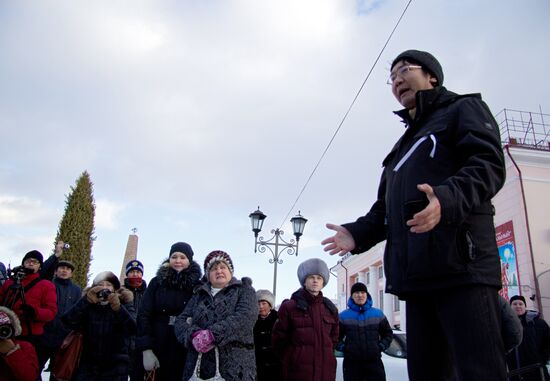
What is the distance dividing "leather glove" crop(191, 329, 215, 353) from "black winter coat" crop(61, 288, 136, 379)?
138cm

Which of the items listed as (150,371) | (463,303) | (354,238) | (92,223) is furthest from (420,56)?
(92,223)

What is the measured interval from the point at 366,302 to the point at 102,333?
11.7ft

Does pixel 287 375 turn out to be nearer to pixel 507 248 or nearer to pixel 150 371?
pixel 150 371

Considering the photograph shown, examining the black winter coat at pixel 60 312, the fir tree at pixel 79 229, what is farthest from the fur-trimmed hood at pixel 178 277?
the fir tree at pixel 79 229

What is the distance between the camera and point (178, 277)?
16.0ft

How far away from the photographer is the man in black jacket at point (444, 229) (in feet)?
4.86

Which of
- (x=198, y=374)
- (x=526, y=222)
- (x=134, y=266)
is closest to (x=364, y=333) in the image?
(x=198, y=374)

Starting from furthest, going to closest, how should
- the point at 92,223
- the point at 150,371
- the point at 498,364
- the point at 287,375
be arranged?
the point at 92,223, the point at 287,375, the point at 150,371, the point at 498,364

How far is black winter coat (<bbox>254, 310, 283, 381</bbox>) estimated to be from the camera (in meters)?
6.02

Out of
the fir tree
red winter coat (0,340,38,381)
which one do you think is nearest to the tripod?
red winter coat (0,340,38,381)

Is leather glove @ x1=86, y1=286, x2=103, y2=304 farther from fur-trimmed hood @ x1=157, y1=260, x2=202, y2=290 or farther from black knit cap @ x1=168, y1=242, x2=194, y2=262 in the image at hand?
black knit cap @ x1=168, y1=242, x2=194, y2=262

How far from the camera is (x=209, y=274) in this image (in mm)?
4516

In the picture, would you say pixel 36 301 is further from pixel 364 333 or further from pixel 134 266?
pixel 364 333

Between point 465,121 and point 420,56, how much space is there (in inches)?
18.7
